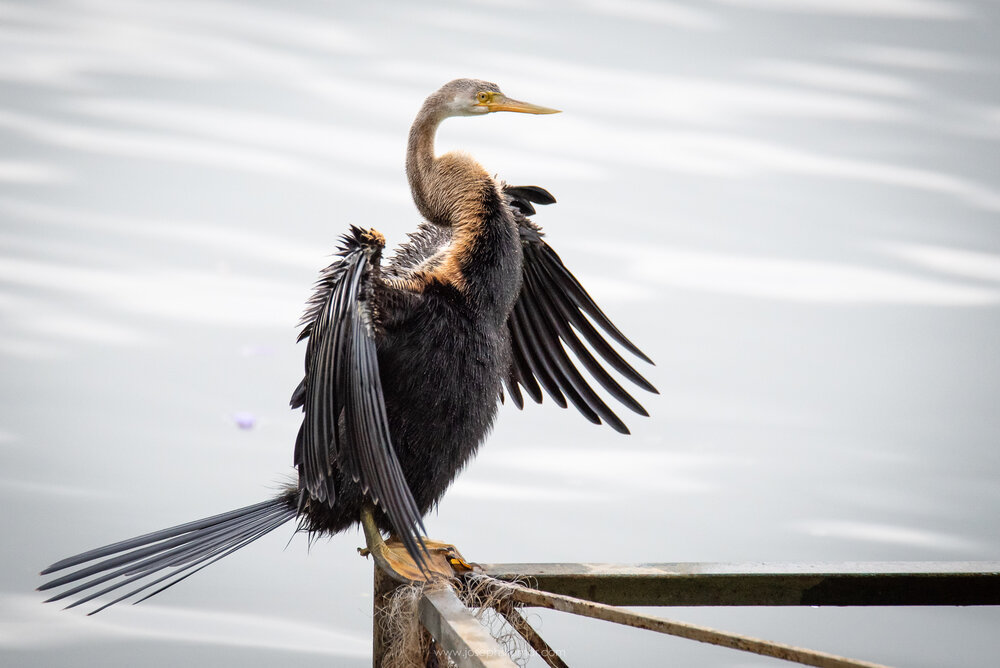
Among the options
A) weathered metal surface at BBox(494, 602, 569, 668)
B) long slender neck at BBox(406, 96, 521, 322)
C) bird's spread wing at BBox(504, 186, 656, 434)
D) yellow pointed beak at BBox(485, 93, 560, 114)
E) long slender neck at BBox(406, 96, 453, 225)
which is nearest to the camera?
weathered metal surface at BBox(494, 602, 569, 668)

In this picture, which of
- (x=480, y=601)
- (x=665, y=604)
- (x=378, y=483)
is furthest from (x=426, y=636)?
(x=665, y=604)

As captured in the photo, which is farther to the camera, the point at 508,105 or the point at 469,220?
the point at 508,105

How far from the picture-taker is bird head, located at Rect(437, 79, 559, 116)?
6.78 feet

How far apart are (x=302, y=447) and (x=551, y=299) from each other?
2.30ft

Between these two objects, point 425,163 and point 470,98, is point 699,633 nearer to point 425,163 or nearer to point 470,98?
point 425,163

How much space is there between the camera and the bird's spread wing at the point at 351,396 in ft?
5.22

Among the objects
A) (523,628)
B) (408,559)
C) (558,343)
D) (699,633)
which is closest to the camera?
(699,633)

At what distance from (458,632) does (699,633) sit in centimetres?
29

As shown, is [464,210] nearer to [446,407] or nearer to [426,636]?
[446,407]

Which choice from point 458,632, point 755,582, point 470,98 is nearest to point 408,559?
point 458,632

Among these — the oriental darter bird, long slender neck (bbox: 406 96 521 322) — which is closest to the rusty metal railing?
the oriental darter bird

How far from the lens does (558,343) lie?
227cm

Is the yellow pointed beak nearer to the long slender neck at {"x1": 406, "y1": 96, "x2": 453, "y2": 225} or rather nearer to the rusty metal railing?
the long slender neck at {"x1": 406, "y1": 96, "x2": 453, "y2": 225}

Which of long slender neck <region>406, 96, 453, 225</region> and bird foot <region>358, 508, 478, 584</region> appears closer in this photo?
bird foot <region>358, 508, 478, 584</region>
